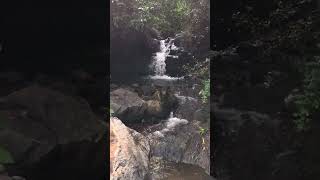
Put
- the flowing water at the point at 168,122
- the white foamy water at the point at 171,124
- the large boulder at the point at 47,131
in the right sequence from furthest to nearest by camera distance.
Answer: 1. the white foamy water at the point at 171,124
2. the flowing water at the point at 168,122
3. the large boulder at the point at 47,131

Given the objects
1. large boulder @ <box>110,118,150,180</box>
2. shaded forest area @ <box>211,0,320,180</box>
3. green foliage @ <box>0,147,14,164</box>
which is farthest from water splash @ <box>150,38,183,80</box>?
green foliage @ <box>0,147,14,164</box>

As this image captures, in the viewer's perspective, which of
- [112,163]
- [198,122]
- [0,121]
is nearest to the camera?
[0,121]

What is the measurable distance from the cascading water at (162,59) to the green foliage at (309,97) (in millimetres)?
3700

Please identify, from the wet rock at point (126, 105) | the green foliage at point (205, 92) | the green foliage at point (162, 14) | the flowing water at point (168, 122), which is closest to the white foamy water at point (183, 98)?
the flowing water at point (168, 122)

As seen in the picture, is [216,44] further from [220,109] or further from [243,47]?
[220,109]

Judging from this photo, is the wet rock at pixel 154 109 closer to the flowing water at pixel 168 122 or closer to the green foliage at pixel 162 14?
the flowing water at pixel 168 122


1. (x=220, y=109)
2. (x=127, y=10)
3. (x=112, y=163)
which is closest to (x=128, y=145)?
(x=112, y=163)

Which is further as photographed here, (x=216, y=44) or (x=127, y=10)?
(x=127, y=10)

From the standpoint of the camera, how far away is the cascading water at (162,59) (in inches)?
273

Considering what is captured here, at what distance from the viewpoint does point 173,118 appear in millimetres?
7246

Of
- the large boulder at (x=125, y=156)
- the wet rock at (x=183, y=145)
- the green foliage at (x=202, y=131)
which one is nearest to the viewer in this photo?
the large boulder at (x=125, y=156)

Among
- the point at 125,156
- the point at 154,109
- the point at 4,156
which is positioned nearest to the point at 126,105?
the point at 154,109

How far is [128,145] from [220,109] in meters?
1.78

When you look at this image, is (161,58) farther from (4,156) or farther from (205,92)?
(4,156)
